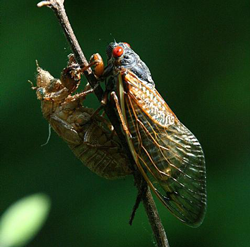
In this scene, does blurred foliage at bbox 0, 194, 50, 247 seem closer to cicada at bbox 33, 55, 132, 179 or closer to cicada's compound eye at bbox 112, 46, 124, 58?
cicada at bbox 33, 55, 132, 179

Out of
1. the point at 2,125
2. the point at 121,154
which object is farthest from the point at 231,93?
the point at 2,125

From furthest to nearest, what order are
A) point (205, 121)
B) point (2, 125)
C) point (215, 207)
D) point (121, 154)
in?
point (2, 125) < point (205, 121) < point (215, 207) < point (121, 154)

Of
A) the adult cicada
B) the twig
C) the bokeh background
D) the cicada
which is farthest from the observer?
the bokeh background

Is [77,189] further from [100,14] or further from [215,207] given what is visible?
[100,14]

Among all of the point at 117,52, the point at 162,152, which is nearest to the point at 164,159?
the point at 162,152

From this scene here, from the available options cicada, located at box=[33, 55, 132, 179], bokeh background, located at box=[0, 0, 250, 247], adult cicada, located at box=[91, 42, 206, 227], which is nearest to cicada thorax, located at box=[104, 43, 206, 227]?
adult cicada, located at box=[91, 42, 206, 227]

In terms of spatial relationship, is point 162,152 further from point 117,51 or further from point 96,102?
point 96,102
